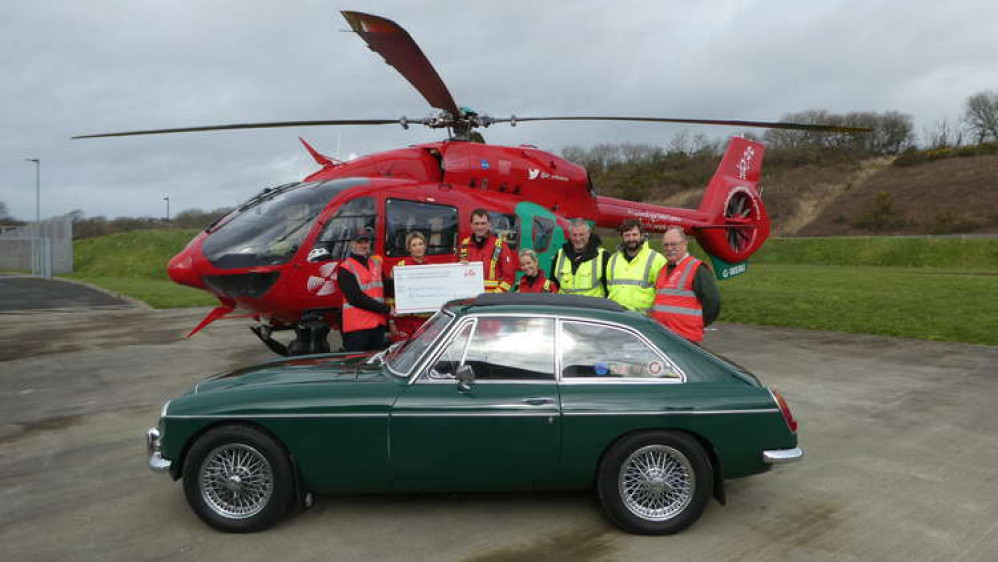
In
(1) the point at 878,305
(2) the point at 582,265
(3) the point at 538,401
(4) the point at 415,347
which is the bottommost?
(1) the point at 878,305

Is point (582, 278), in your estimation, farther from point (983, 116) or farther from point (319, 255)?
point (983, 116)

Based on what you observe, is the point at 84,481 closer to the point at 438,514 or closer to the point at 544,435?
the point at 438,514

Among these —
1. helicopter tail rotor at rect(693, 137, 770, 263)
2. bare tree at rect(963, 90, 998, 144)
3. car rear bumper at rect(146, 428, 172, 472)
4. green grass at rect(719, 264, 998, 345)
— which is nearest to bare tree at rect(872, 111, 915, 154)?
bare tree at rect(963, 90, 998, 144)

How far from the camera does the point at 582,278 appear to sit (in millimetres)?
6035

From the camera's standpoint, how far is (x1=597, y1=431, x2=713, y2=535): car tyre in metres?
3.56

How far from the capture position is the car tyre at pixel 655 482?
11.7 ft

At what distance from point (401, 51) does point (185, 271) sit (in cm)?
328

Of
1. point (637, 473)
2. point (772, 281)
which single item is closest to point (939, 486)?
point (637, 473)

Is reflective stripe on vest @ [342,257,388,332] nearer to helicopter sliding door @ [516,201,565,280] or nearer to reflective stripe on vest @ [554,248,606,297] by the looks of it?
reflective stripe on vest @ [554,248,606,297]

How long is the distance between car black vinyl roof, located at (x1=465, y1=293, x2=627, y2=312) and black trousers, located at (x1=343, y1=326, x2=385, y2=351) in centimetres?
217

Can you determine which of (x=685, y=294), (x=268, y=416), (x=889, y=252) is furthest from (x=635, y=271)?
(x=889, y=252)

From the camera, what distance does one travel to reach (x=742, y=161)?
12031mm

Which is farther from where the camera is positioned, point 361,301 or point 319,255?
point 319,255

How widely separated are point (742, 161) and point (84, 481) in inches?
446
